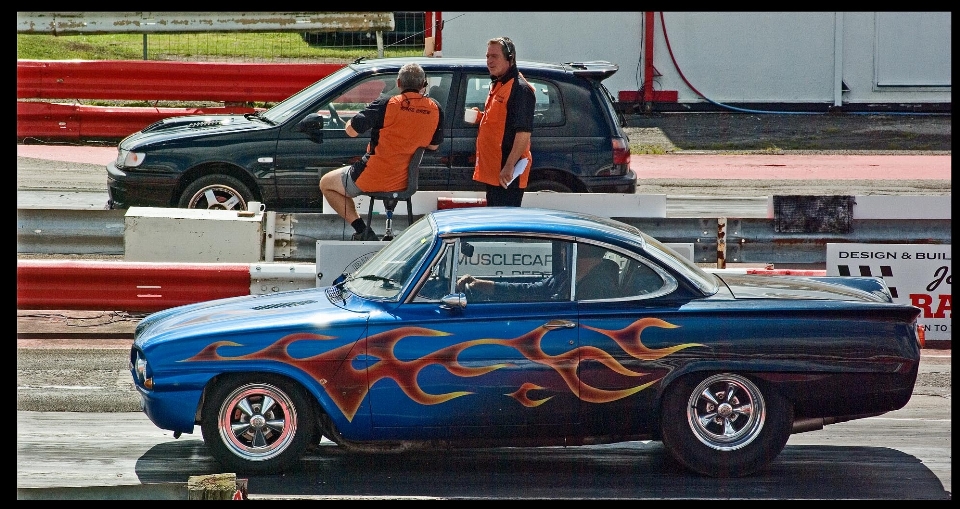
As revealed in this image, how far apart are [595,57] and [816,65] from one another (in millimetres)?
3779

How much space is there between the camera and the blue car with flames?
6.05m

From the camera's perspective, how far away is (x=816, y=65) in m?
20.2

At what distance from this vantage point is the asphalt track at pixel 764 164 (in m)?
15.2

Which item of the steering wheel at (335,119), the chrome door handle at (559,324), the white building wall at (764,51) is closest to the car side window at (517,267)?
the chrome door handle at (559,324)

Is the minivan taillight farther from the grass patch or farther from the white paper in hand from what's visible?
the grass patch

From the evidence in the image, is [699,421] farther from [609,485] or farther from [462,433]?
[462,433]

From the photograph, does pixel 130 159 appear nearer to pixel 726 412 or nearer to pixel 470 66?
pixel 470 66

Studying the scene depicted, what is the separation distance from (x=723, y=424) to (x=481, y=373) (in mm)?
1297

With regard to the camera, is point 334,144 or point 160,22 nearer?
point 334,144

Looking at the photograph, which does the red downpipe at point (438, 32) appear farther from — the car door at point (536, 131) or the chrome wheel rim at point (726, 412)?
the chrome wheel rim at point (726, 412)

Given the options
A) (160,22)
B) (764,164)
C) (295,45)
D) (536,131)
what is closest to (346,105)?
(536,131)

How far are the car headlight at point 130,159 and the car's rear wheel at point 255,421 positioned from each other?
190 inches

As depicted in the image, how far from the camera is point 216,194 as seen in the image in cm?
1038

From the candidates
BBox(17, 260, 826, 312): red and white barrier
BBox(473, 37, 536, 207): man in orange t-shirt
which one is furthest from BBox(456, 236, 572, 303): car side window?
BBox(17, 260, 826, 312): red and white barrier
